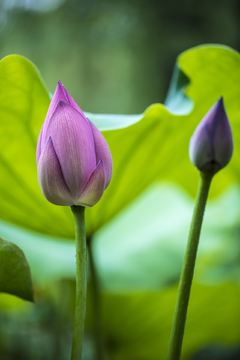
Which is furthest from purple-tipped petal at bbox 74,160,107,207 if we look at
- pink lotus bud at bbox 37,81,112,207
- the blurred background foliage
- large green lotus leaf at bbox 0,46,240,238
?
the blurred background foliage

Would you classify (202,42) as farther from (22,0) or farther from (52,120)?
(52,120)

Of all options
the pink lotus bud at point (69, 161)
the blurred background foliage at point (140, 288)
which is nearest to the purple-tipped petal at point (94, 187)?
the pink lotus bud at point (69, 161)

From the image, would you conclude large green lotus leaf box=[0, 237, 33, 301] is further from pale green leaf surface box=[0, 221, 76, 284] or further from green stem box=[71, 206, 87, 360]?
pale green leaf surface box=[0, 221, 76, 284]

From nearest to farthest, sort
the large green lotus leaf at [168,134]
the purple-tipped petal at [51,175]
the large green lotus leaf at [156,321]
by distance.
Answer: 1. the purple-tipped petal at [51,175]
2. the large green lotus leaf at [168,134]
3. the large green lotus leaf at [156,321]

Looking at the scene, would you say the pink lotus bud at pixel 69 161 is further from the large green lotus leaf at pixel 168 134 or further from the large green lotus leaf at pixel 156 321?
the large green lotus leaf at pixel 156 321

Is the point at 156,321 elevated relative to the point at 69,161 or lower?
lower

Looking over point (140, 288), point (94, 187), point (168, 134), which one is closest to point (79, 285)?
point (94, 187)

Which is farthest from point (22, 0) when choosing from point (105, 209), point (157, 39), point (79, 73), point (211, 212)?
point (105, 209)

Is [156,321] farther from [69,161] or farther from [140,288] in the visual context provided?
[69,161]
